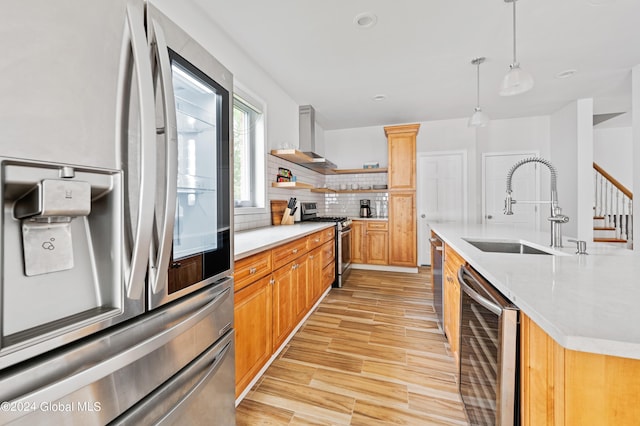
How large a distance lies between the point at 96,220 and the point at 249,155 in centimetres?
243

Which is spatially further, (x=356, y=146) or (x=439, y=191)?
(x=356, y=146)

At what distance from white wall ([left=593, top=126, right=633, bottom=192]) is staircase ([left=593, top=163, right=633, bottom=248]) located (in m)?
1.33

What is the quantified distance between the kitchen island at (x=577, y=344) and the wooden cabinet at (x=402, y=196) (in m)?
3.52

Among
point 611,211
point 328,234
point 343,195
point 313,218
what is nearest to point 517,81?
point 328,234

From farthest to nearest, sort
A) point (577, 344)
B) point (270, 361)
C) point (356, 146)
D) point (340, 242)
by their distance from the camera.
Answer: point (356, 146) < point (340, 242) < point (270, 361) < point (577, 344)

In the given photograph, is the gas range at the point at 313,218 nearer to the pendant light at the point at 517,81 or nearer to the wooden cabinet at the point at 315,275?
the wooden cabinet at the point at 315,275

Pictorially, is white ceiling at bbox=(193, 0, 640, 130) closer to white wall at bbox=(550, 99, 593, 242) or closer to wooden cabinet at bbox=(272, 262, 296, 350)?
white wall at bbox=(550, 99, 593, 242)

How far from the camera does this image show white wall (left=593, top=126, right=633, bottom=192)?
5.30 metres

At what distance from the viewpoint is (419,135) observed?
5109 mm

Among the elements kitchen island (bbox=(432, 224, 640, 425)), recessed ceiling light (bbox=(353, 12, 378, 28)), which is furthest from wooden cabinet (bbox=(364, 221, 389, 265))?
kitchen island (bbox=(432, 224, 640, 425))

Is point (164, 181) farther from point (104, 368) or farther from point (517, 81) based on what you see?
point (517, 81)

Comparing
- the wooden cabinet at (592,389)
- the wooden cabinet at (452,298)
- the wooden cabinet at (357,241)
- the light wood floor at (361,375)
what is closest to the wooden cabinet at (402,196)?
the wooden cabinet at (357,241)

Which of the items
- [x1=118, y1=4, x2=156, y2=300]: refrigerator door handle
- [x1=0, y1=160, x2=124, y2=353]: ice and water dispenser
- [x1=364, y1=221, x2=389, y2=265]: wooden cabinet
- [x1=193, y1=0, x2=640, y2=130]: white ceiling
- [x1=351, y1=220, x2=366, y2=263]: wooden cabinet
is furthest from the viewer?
[x1=351, y1=220, x2=366, y2=263]: wooden cabinet

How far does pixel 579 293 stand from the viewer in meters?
0.83
